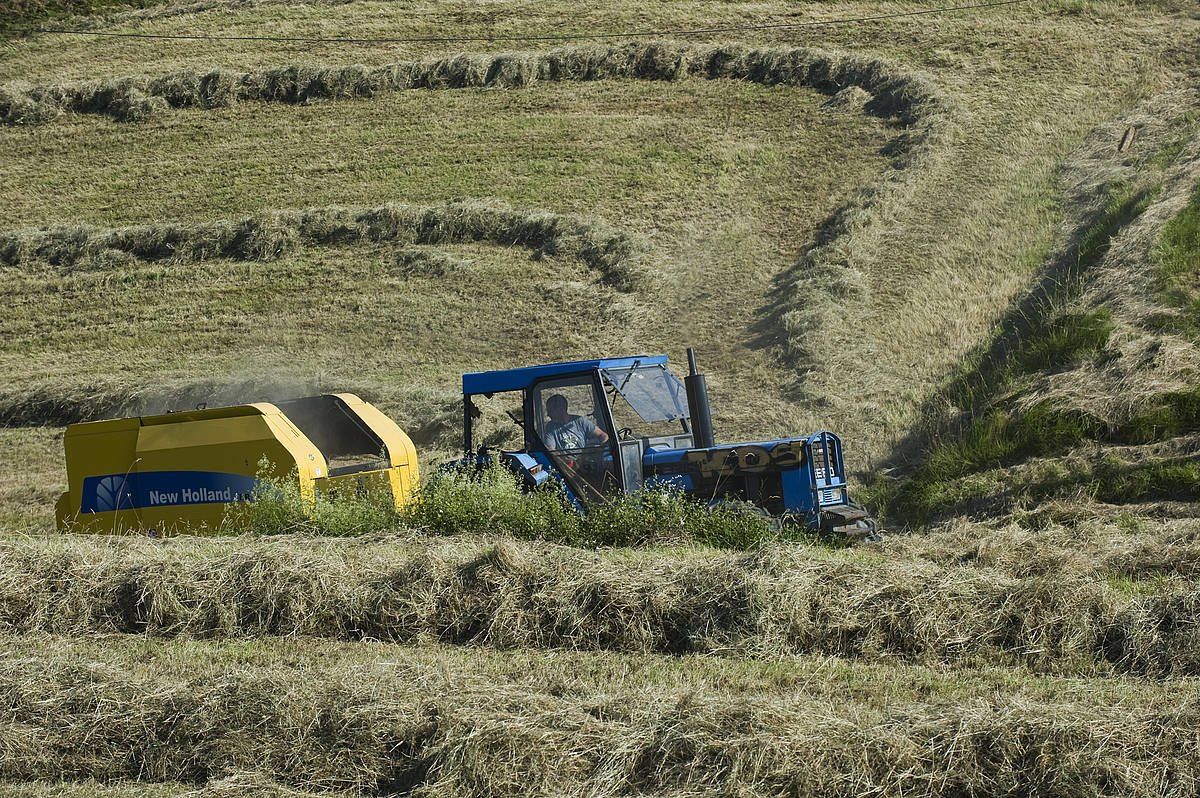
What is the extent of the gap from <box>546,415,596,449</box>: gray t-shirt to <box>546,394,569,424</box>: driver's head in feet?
0.15

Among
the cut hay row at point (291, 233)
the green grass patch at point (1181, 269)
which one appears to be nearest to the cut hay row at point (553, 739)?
the green grass patch at point (1181, 269)

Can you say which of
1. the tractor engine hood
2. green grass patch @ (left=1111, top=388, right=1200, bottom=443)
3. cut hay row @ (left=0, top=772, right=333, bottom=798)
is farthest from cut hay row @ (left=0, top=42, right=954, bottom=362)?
cut hay row @ (left=0, top=772, right=333, bottom=798)

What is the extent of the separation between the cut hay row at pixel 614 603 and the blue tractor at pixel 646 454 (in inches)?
77.2

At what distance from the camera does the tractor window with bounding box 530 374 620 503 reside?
423 inches

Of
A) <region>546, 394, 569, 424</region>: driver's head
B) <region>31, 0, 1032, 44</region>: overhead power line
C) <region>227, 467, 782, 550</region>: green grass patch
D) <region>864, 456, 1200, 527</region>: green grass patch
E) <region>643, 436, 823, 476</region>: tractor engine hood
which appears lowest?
<region>864, 456, 1200, 527</region>: green grass patch

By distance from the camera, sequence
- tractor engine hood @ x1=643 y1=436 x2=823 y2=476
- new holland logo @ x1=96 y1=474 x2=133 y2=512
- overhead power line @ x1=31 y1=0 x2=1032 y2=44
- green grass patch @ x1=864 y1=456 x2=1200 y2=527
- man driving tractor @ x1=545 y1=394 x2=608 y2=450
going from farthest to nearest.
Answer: overhead power line @ x1=31 y1=0 x2=1032 y2=44 < new holland logo @ x1=96 y1=474 x2=133 y2=512 < green grass patch @ x1=864 y1=456 x2=1200 y2=527 < man driving tractor @ x1=545 y1=394 x2=608 y2=450 < tractor engine hood @ x1=643 y1=436 x2=823 y2=476

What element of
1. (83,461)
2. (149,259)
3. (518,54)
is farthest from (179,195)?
A: (83,461)

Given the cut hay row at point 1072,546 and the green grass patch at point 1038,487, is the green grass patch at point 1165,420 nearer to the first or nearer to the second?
the green grass patch at point 1038,487

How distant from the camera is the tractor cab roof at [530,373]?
10781mm

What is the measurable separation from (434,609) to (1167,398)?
9.27m

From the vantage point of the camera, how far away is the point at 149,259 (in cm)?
2548

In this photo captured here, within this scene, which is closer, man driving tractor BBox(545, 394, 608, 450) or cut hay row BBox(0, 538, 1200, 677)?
cut hay row BBox(0, 538, 1200, 677)

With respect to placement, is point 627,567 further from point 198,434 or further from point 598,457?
point 198,434

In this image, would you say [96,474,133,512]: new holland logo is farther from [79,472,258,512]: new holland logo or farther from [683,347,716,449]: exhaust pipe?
[683,347,716,449]: exhaust pipe
